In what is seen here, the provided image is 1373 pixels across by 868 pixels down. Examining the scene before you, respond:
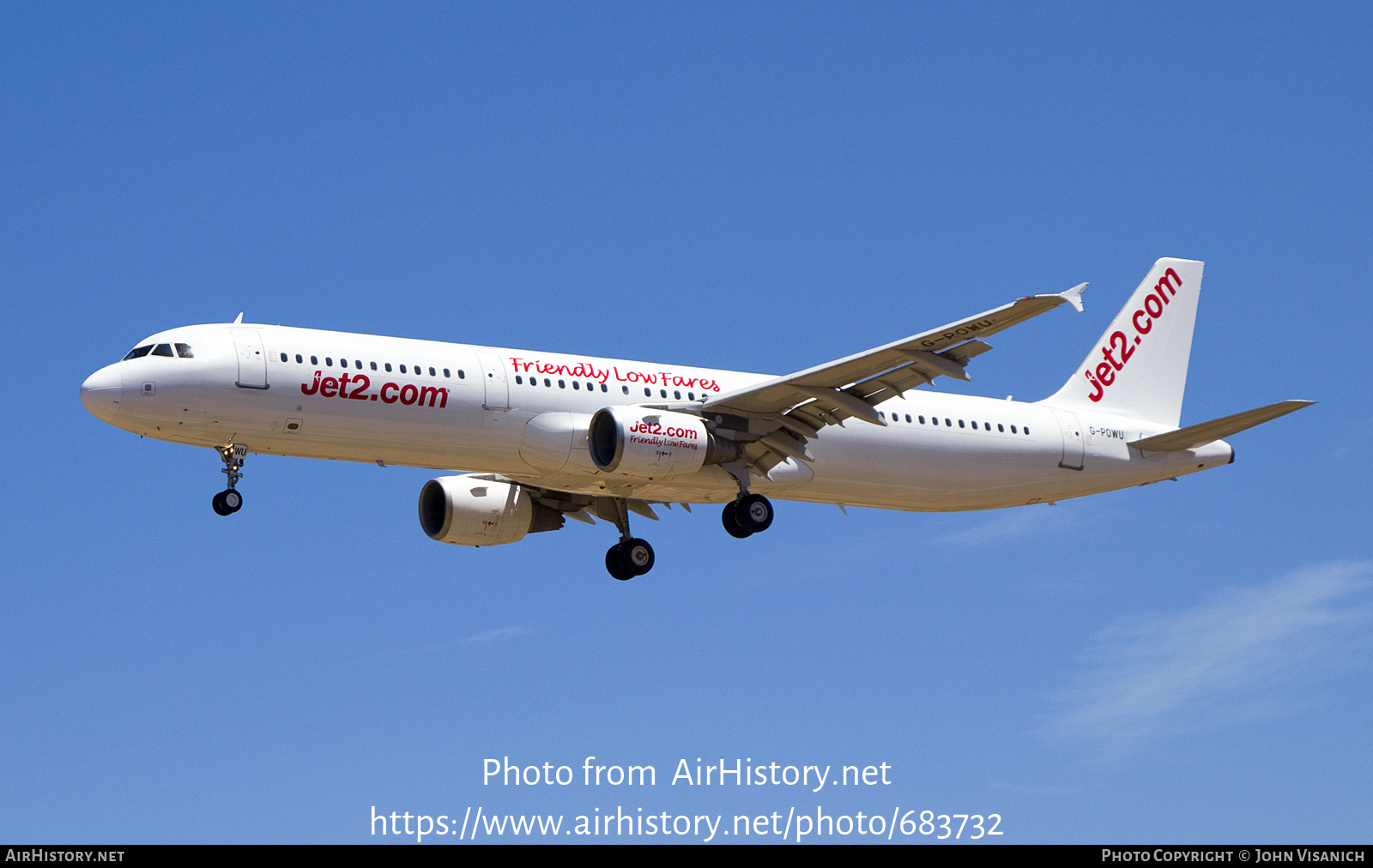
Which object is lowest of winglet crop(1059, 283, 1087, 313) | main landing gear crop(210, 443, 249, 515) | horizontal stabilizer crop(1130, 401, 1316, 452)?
main landing gear crop(210, 443, 249, 515)

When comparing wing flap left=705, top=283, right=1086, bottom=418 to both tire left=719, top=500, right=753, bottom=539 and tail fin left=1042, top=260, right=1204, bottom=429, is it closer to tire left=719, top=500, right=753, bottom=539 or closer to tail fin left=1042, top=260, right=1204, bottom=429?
tire left=719, top=500, right=753, bottom=539

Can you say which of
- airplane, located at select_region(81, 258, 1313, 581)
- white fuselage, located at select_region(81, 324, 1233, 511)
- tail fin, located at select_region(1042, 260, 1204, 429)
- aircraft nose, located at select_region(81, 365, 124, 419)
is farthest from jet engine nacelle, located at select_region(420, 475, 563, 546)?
tail fin, located at select_region(1042, 260, 1204, 429)

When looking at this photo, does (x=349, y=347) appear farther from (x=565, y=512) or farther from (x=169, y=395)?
(x=565, y=512)

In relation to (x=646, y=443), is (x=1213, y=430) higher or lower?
higher

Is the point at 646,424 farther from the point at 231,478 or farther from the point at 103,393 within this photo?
the point at 103,393

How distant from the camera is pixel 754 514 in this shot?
1366 inches

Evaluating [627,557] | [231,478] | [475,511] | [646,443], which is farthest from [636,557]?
[231,478]

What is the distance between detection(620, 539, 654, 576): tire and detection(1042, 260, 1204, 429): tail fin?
10.2 m

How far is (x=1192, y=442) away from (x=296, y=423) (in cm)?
2011

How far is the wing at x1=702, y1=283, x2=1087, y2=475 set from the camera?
1210 inches

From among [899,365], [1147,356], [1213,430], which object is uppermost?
[1147,356]

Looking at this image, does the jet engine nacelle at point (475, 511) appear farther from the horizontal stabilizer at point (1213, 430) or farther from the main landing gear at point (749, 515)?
the horizontal stabilizer at point (1213, 430)

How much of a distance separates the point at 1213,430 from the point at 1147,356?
5.18 m
